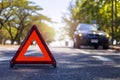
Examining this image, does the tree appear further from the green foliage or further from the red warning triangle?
the red warning triangle

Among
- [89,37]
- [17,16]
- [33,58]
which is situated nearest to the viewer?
[33,58]

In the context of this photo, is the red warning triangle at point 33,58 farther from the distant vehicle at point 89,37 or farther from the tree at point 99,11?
the tree at point 99,11

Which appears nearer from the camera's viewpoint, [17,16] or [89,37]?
[89,37]

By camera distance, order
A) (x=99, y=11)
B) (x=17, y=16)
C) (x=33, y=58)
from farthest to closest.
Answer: (x=17, y=16) < (x=99, y=11) < (x=33, y=58)

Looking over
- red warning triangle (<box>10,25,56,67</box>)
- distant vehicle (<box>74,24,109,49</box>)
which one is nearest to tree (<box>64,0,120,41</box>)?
distant vehicle (<box>74,24,109,49</box>)

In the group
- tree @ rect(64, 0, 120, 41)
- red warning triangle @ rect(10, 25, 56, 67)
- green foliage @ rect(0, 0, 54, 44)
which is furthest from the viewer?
green foliage @ rect(0, 0, 54, 44)

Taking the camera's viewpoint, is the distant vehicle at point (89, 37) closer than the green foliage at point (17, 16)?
Yes

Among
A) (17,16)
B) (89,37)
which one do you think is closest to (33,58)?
(89,37)

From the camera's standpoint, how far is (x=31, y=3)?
65.2m

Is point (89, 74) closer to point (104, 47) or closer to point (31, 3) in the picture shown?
point (104, 47)

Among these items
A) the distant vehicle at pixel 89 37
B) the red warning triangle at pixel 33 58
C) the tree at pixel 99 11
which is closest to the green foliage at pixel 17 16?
the tree at pixel 99 11

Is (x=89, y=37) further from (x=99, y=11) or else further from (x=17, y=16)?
(x=17, y=16)

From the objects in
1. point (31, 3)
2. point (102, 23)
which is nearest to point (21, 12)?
point (31, 3)

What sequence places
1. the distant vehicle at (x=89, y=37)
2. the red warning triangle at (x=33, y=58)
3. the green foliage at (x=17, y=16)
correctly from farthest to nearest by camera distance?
1. the green foliage at (x=17, y=16)
2. the distant vehicle at (x=89, y=37)
3. the red warning triangle at (x=33, y=58)
